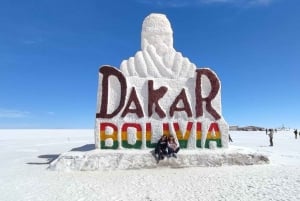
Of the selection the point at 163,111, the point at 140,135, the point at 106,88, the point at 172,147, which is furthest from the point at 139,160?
the point at 106,88

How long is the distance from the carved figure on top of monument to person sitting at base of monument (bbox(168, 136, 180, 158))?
10.5ft

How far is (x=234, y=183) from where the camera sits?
36.7ft

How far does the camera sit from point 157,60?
53.5ft

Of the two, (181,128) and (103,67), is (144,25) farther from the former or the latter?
(181,128)

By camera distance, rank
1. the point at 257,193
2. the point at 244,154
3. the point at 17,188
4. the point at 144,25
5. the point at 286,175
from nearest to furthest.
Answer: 1. the point at 257,193
2. the point at 17,188
3. the point at 286,175
4. the point at 244,154
5. the point at 144,25

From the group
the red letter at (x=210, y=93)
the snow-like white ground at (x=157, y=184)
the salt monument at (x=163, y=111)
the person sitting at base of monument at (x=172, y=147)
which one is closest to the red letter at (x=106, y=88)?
the salt monument at (x=163, y=111)

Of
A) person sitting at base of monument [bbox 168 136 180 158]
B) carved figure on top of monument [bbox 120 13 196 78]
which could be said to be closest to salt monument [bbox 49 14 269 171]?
carved figure on top of monument [bbox 120 13 196 78]

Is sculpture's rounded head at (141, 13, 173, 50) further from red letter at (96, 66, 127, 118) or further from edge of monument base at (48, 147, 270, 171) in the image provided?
edge of monument base at (48, 147, 270, 171)

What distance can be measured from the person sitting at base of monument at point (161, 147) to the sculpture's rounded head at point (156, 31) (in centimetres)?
515

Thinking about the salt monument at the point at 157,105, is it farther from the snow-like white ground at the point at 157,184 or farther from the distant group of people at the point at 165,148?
the snow-like white ground at the point at 157,184

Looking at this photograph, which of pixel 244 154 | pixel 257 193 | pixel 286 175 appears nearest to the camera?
pixel 257 193

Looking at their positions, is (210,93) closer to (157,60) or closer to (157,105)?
(157,105)

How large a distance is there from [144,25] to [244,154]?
8.30 m

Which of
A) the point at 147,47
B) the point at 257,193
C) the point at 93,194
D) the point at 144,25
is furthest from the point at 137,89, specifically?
the point at 257,193
